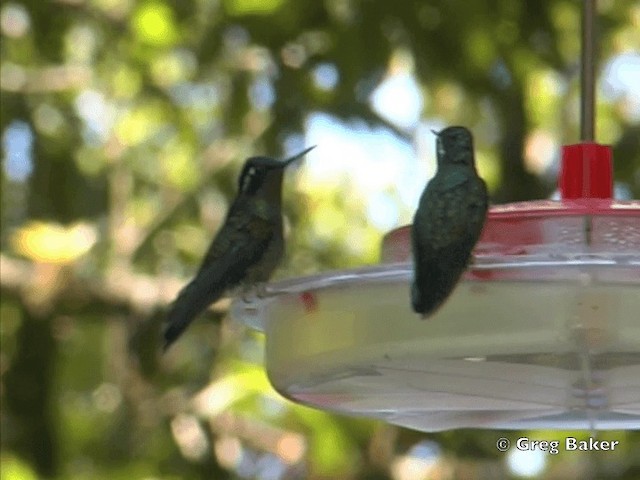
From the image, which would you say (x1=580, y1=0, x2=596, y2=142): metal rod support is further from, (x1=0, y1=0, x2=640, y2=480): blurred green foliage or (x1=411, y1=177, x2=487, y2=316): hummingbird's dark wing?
(x1=0, y1=0, x2=640, y2=480): blurred green foliage

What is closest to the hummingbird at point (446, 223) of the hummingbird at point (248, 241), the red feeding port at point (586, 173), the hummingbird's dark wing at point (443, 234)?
the hummingbird's dark wing at point (443, 234)

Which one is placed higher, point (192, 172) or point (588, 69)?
point (588, 69)

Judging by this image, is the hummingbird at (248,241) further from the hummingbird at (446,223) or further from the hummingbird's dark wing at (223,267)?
the hummingbird at (446,223)

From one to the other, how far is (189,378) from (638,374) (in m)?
3.64

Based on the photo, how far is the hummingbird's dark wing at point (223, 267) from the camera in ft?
8.04

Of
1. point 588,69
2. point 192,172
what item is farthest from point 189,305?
point 192,172

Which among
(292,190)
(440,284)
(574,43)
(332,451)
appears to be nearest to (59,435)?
(332,451)

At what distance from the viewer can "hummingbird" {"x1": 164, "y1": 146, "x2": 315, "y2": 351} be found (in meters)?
2.57

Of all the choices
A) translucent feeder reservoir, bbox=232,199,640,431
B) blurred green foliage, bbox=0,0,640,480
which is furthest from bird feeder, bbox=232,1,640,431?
blurred green foliage, bbox=0,0,640,480

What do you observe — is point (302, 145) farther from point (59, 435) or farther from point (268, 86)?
point (59, 435)

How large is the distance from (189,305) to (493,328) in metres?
0.64

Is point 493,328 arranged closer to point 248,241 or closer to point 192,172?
point 248,241

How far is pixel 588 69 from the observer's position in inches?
88.4

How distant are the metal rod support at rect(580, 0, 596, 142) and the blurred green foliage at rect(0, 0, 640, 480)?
170cm
